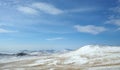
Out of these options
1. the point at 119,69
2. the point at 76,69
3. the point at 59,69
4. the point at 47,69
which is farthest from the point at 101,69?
the point at 47,69

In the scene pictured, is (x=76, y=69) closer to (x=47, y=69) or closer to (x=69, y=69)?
(x=69, y=69)

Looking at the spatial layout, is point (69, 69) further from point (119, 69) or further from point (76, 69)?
point (119, 69)

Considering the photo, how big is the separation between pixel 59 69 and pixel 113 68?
95.7 ft

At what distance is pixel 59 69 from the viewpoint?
321 ft

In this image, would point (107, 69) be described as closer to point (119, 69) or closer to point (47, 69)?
point (119, 69)

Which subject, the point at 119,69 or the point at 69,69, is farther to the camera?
the point at 69,69

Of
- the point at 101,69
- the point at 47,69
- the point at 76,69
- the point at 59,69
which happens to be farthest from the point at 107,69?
the point at 47,69

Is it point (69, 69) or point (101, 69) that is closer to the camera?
point (101, 69)

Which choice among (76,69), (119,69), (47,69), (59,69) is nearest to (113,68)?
(119,69)

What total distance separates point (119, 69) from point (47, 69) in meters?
38.4

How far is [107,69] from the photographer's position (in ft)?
269

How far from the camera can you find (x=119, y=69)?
81625 millimetres

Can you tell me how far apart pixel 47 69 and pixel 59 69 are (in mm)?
6799

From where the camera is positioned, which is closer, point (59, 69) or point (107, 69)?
point (107, 69)
